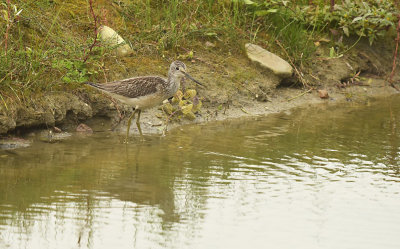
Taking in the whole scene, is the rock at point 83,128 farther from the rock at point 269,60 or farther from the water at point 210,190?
the rock at point 269,60

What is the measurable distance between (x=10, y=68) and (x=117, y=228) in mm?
3641

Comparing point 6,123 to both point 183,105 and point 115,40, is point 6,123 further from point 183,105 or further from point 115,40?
point 183,105

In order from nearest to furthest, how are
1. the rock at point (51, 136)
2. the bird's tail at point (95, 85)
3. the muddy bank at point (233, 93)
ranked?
the rock at point (51, 136) → the muddy bank at point (233, 93) → the bird's tail at point (95, 85)

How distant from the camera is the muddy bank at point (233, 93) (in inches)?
342

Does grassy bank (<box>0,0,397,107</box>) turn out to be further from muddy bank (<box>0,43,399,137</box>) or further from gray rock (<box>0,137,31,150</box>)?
gray rock (<box>0,137,31,150</box>)

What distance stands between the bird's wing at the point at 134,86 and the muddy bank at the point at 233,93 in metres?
0.44

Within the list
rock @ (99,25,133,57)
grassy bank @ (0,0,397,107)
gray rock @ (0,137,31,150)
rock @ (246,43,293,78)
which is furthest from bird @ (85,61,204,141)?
rock @ (246,43,293,78)

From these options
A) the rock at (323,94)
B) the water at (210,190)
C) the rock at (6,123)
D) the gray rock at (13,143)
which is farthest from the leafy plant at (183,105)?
the rock at (323,94)

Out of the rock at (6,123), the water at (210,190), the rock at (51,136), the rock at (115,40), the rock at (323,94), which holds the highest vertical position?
the rock at (115,40)

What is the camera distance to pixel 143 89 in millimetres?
9055

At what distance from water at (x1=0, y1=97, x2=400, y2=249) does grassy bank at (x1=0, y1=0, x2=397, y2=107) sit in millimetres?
1003

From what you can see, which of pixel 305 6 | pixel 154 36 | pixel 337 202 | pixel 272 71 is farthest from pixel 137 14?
pixel 337 202

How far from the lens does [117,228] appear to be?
218 inches

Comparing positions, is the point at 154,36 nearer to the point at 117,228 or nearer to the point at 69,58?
the point at 69,58
